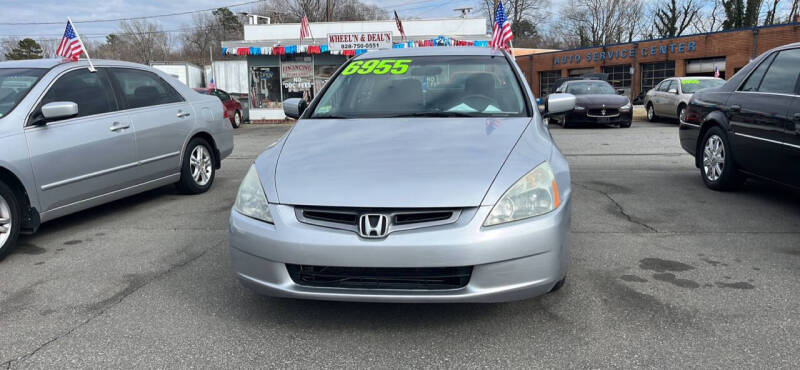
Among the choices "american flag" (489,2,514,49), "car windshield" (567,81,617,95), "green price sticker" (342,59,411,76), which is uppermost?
"american flag" (489,2,514,49)

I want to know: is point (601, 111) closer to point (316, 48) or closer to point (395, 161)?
point (316, 48)

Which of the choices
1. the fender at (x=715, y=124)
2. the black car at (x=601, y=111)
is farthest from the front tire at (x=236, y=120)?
the fender at (x=715, y=124)

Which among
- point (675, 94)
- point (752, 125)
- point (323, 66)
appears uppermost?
point (323, 66)

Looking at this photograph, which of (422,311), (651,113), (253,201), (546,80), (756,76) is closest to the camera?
(253,201)

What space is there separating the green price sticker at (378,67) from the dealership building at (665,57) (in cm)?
2225

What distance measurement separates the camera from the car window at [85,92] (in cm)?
532

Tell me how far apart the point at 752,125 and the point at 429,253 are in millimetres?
4492

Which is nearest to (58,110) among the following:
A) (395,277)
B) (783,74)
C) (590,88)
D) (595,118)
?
(395,277)

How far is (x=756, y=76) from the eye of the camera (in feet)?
19.8

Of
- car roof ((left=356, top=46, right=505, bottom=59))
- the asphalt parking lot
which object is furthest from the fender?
car roof ((left=356, top=46, right=505, bottom=59))

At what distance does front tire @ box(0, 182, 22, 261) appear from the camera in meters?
4.51

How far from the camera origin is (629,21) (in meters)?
62.0

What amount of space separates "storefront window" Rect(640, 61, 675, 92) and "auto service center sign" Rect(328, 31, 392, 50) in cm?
1744

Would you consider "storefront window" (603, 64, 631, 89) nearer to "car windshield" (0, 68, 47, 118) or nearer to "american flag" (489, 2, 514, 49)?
"american flag" (489, 2, 514, 49)
